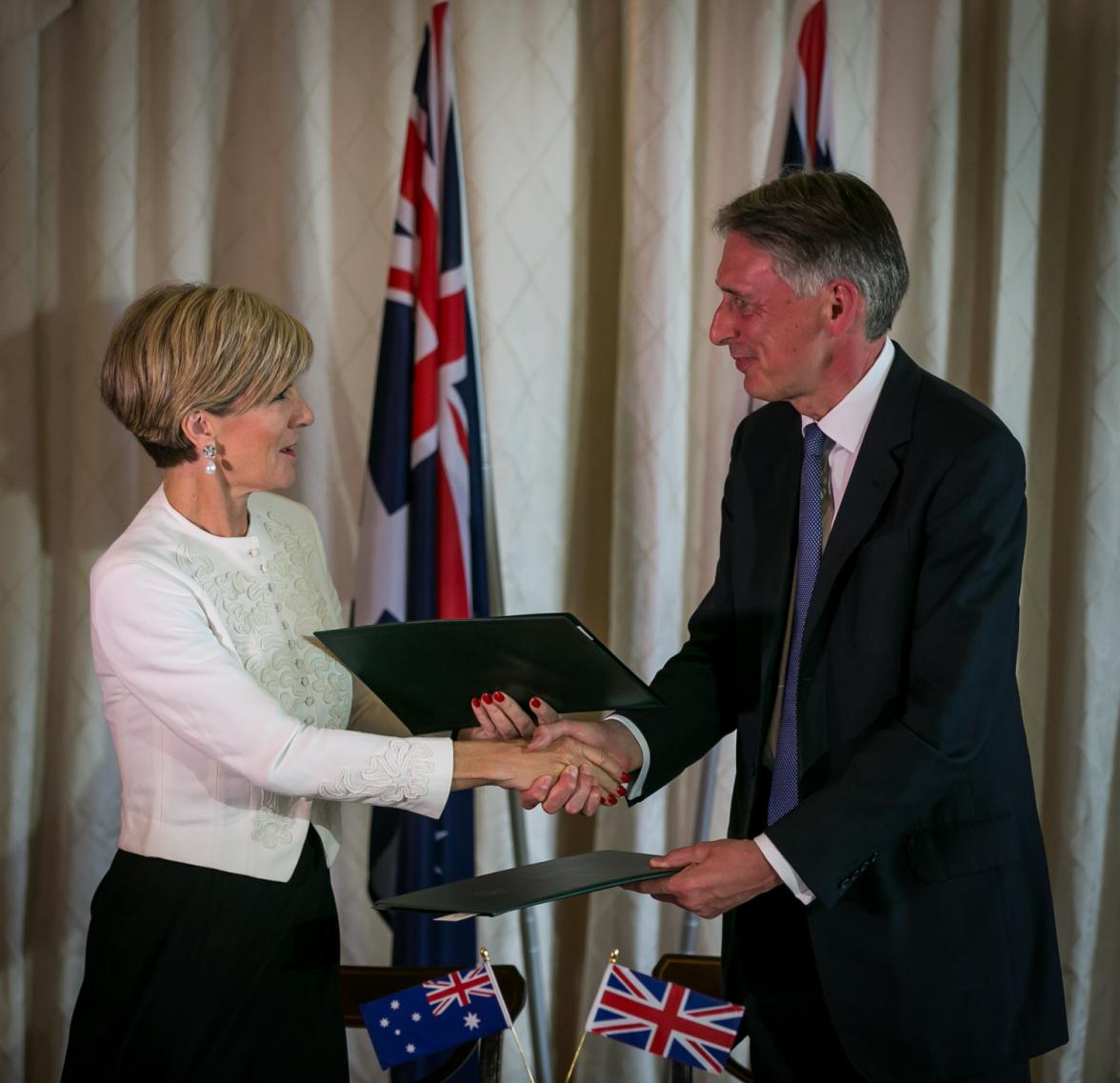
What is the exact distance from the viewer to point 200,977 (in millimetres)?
1886

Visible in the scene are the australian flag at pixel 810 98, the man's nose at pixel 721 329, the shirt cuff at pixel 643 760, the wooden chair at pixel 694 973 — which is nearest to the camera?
the man's nose at pixel 721 329

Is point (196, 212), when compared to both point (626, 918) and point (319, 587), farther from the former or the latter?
point (626, 918)

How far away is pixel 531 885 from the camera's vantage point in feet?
5.63

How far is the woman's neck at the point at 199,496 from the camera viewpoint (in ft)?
6.54

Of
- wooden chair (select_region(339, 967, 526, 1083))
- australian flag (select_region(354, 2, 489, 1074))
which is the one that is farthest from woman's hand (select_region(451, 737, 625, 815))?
australian flag (select_region(354, 2, 489, 1074))

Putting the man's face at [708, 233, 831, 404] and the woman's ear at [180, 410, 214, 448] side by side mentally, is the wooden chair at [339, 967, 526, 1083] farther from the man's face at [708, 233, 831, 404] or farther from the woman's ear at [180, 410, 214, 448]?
the man's face at [708, 233, 831, 404]

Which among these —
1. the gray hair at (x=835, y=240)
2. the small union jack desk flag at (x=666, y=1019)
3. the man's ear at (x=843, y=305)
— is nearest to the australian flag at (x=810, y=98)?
the gray hair at (x=835, y=240)

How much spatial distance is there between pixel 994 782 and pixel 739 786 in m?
0.41

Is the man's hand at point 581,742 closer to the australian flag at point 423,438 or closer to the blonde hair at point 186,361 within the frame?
the blonde hair at point 186,361

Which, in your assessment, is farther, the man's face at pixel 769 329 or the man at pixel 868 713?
the man's face at pixel 769 329

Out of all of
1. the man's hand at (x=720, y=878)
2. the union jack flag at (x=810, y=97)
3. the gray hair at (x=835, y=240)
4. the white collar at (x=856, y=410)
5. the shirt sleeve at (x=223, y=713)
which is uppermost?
the union jack flag at (x=810, y=97)

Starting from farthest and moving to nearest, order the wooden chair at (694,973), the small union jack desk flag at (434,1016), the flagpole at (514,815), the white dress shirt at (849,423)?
the flagpole at (514,815) → the wooden chair at (694,973) → the white dress shirt at (849,423) → the small union jack desk flag at (434,1016)

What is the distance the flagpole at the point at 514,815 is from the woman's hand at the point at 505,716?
35.7 inches

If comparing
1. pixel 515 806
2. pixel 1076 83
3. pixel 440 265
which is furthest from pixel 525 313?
pixel 1076 83
